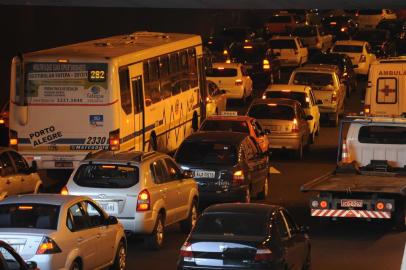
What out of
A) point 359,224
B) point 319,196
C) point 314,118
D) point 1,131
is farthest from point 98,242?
point 314,118

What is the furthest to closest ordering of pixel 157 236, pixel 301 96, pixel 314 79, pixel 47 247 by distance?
1. pixel 314 79
2. pixel 301 96
3. pixel 157 236
4. pixel 47 247

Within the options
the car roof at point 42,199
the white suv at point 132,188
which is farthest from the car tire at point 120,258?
the white suv at point 132,188

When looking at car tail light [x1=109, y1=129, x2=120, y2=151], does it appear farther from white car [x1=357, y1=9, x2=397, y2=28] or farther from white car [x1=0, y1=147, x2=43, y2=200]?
white car [x1=357, y1=9, x2=397, y2=28]

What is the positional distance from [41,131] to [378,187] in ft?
25.9

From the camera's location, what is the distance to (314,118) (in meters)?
33.6

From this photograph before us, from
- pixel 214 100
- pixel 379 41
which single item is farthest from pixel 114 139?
pixel 379 41

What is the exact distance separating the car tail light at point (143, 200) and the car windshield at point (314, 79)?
19.8m

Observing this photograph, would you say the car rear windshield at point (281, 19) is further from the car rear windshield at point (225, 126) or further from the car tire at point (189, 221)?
the car tire at point (189, 221)

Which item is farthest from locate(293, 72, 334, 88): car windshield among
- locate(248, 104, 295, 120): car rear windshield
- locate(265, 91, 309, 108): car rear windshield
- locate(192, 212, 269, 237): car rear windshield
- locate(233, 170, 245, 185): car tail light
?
locate(192, 212, 269, 237): car rear windshield

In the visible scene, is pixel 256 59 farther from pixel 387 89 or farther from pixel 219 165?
pixel 219 165

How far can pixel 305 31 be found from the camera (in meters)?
60.6

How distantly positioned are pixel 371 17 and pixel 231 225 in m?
61.9

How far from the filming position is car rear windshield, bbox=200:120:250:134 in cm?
2683

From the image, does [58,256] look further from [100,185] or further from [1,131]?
[1,131]
